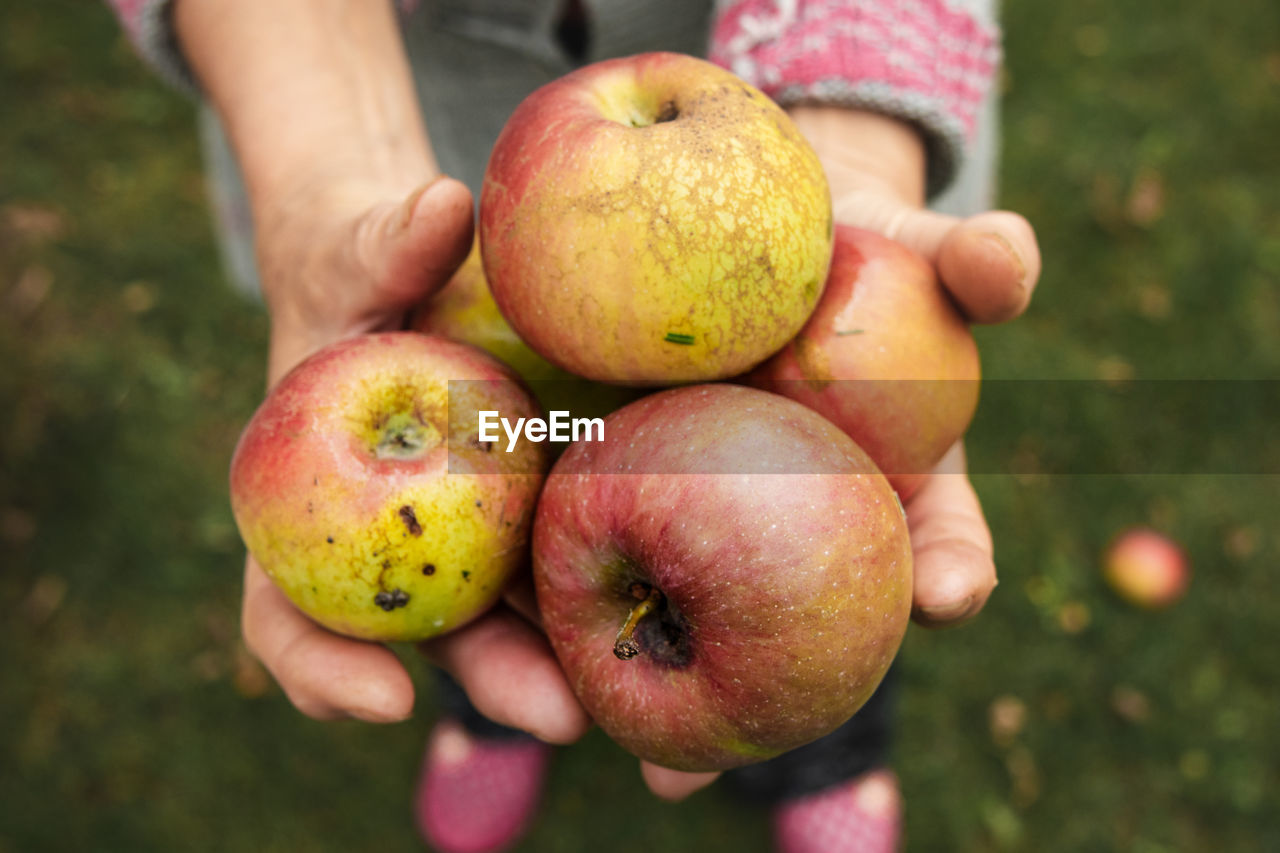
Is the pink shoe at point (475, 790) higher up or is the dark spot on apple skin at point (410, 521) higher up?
the dark spot on apple skin at point (410, 521)

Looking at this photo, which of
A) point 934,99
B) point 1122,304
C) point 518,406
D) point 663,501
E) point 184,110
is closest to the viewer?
point 663,501

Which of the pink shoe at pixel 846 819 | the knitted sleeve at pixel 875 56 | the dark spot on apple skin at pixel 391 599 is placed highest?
the knitted sleeve at pixel 875 56

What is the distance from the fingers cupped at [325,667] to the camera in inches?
73.0

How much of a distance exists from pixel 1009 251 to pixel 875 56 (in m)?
0.80

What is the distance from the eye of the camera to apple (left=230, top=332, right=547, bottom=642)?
1685 mm

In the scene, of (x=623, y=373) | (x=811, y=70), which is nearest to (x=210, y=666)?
(x=623, y=373)

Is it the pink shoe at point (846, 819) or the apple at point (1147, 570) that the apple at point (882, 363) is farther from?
the apple at point (1147, 570)

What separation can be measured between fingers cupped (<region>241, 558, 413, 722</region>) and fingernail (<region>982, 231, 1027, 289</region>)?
147 centimetres

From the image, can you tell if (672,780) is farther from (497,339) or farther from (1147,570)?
(1147,570)

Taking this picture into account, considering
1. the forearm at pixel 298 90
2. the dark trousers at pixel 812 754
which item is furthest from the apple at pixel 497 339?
the dark trousers at pixel 812 754

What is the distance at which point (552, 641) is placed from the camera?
1.80m

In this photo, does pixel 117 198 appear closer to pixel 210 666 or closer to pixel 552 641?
pixel 210 666

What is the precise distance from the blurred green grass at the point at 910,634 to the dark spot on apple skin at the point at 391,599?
2.21 metres

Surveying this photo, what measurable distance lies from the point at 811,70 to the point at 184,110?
4229mm
